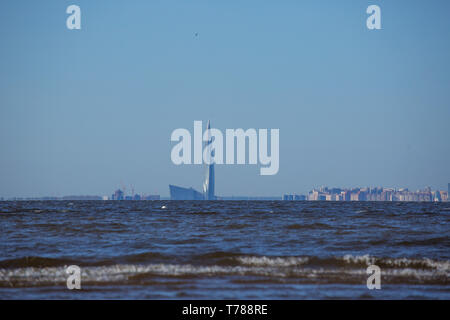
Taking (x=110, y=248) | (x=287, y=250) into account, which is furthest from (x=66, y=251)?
(x=287, y=250)

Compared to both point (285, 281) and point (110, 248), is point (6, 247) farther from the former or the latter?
point (285, 281)

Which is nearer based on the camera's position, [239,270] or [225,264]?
[239,270]

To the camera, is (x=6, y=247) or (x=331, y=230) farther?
(x=331, y=230)

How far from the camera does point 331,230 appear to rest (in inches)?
855

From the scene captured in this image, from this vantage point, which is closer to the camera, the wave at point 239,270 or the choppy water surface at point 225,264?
the choppy water surface at point 225,264

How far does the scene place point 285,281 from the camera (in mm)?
10875

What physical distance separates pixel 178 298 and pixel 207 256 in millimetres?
4904

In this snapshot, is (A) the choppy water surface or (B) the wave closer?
(A) the choppy water surface

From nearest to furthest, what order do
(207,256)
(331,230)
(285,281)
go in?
(285,281), (207,256), (331,230)
